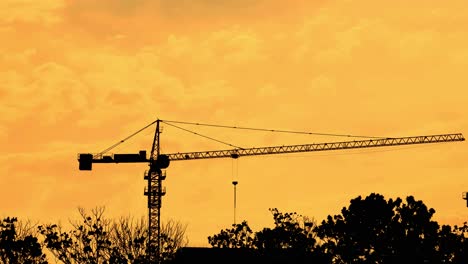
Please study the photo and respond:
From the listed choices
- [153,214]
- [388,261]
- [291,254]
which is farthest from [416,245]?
[153,214]

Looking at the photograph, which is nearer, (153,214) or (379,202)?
(379,202)

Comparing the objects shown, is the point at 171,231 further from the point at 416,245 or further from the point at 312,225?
the point at 416,245

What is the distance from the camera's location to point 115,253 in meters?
90.2

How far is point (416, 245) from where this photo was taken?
8925 centimetres

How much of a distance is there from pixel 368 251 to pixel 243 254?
17491mm

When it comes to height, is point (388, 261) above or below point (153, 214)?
below

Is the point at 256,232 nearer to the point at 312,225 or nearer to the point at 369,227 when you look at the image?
the point at 312,225

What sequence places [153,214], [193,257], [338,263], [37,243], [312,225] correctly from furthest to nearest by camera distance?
1. [153,214]
2. [312,225]
3. [193,257]
4. [338,263]
5. [37,243]

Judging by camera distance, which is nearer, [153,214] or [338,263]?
[338,263]

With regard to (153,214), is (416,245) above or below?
below

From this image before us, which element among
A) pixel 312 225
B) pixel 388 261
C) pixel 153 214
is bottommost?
pixel 388 261

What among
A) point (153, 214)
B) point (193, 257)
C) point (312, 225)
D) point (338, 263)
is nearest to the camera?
point (338, 263)

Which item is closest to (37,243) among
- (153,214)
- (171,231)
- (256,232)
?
(171,231)

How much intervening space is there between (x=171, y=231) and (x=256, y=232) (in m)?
16.4
